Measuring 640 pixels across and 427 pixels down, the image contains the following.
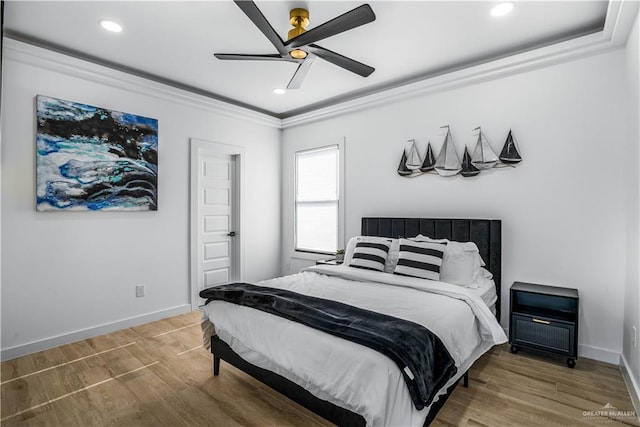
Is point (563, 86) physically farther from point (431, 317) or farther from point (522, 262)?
point (431, 317)

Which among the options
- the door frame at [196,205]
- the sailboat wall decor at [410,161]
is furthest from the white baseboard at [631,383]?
the door frame at [196,205]

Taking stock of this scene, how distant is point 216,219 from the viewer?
4594 millimetres

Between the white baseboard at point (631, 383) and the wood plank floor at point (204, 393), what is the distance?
0.04m

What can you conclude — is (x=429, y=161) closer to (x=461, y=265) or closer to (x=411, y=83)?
(x=411, y=83)

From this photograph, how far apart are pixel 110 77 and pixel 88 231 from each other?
1596 millimetres

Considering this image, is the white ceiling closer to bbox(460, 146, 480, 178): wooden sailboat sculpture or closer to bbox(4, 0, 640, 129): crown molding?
bbox(4, 0, 640, 129): crown molding

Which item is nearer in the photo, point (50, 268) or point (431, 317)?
point (431, 317)

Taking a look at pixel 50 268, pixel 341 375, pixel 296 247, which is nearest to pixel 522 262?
pixel 341 375

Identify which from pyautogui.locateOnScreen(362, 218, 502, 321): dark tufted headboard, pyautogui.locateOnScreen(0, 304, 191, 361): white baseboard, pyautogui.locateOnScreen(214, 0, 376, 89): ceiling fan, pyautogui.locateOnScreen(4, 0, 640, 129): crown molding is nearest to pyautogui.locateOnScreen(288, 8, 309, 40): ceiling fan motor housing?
pyautogui.locateOnScreen(214, 0, 376, 89): ceiling fan

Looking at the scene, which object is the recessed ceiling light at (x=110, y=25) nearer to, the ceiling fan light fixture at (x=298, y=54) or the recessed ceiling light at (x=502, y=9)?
the ceiling fan light fixture at (x=298, y=54)

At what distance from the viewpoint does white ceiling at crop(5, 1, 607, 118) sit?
2467 millimetres

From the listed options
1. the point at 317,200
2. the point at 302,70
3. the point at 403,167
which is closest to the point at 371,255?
the point at 403,167

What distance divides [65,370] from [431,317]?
2914 mm

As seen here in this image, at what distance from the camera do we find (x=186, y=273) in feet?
13.6
